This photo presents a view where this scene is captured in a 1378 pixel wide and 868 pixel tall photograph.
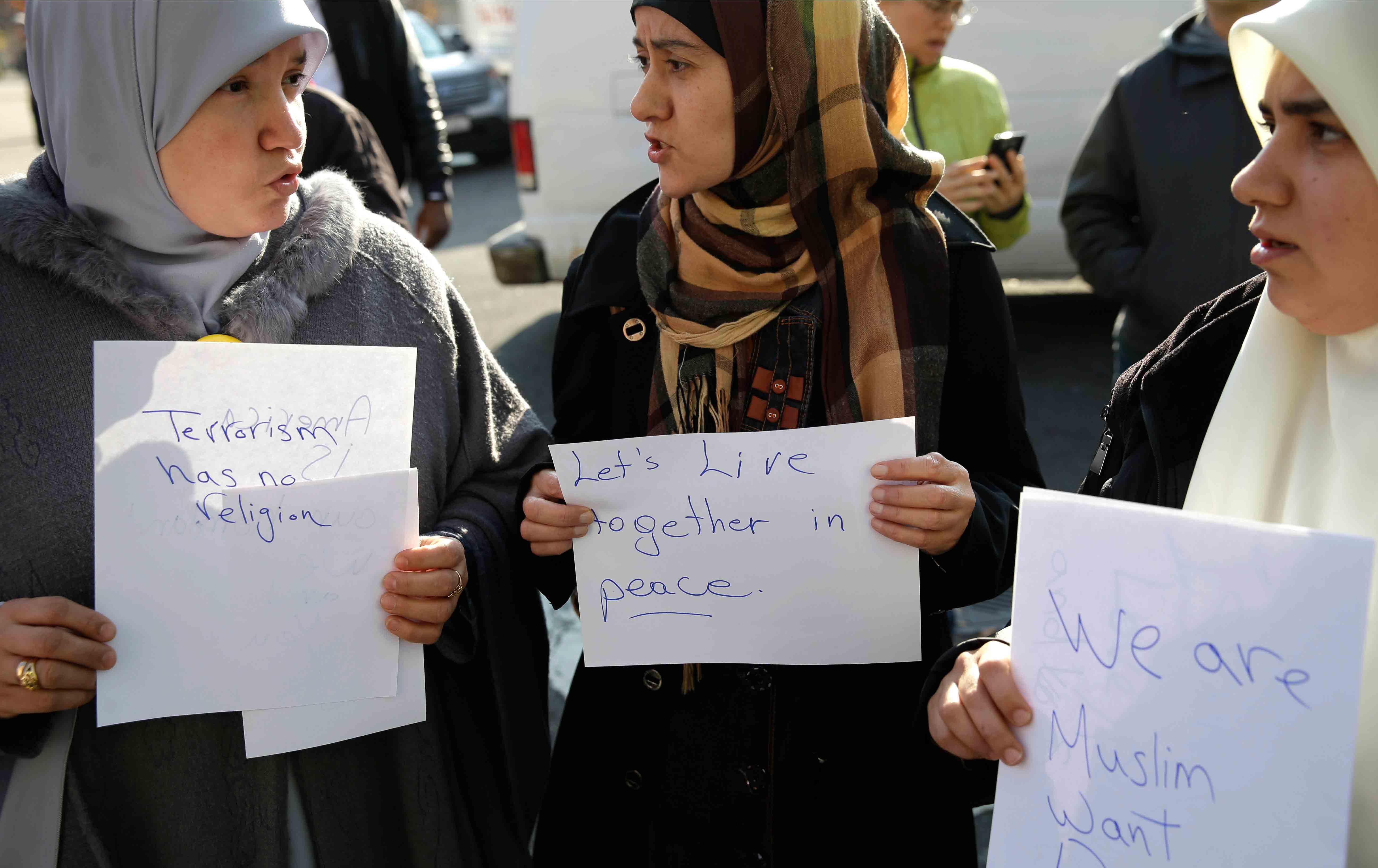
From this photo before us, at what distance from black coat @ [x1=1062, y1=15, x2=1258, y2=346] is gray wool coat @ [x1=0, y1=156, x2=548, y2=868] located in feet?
6.66

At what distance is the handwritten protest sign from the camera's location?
4.54 ft

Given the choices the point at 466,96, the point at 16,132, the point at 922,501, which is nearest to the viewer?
the point at 922,501

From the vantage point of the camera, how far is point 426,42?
12453 millimetres

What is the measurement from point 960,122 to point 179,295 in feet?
7.91

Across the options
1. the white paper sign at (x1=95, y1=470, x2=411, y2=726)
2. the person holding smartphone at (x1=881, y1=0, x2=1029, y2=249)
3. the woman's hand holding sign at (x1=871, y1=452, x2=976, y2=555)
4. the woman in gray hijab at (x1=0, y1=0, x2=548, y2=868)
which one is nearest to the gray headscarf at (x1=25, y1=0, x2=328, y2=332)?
the woman in gray hijab at (x1=0, y1=0, x2=548, y2=868)

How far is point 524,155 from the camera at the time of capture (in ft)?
18.1

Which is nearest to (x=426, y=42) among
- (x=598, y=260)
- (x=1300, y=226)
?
(x=598, y=260)

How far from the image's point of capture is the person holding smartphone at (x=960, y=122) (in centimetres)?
296

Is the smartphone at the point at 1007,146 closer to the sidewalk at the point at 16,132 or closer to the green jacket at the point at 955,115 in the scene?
the green jacket at the point at 955,115

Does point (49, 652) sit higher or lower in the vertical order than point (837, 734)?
higher

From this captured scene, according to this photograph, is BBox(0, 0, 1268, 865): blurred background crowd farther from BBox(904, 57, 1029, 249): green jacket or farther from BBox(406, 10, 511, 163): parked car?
BBox(406, 10, 511, 163): parked car

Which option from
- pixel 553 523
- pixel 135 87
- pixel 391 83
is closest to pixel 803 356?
pixel 553 523

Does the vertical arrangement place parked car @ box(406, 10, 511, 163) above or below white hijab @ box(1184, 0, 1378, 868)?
below

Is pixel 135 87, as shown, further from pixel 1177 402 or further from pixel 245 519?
pixel 1177 402
